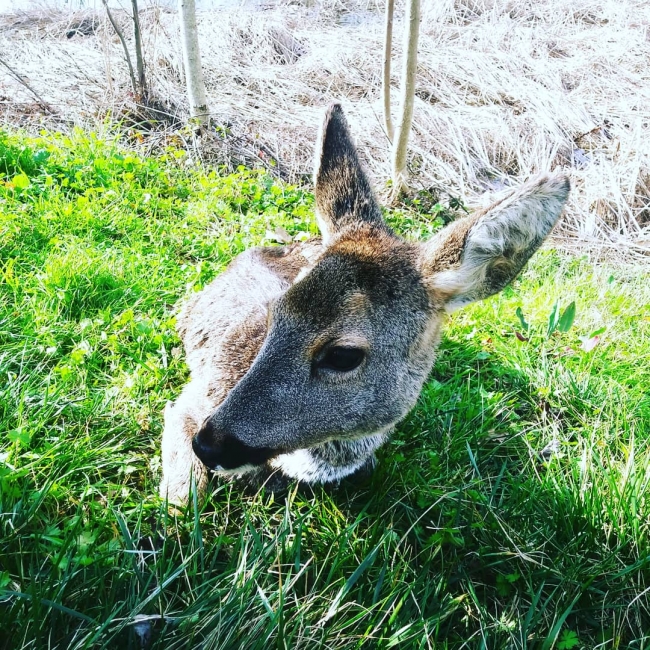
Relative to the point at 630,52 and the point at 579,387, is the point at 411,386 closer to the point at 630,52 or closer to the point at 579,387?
the point at 579,387

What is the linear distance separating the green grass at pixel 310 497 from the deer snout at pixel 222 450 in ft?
0.81

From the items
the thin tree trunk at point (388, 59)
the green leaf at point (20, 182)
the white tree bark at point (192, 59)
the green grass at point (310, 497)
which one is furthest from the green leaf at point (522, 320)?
the white tree bark at point (192, 59)

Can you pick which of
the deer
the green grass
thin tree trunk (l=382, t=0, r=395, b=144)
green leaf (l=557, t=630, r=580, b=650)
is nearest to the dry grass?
thin tree trunk (l=382, t=0, r=395, b=144)

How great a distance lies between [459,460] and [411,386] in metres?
0.80

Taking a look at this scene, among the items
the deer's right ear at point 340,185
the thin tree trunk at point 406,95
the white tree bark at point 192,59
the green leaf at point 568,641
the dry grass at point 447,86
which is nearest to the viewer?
the green leaf at point 568,641

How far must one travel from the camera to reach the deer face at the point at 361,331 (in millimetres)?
2367

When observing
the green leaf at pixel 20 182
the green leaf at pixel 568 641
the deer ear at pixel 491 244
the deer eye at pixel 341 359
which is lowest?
the green leaf at pixel 568 641

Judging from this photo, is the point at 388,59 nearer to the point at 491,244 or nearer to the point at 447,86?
the point at 447,86

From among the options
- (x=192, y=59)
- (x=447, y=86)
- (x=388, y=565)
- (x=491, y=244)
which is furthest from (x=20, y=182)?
(x=447, y=86)

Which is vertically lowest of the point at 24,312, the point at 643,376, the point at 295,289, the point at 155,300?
the point at 643,376

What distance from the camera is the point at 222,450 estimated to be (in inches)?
92.2

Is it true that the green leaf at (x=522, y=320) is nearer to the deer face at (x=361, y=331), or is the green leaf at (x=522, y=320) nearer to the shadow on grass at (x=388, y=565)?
the shadow on grass at (x=388, y=565)

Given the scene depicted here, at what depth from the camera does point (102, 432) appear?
304cm

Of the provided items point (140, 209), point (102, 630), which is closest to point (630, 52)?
point (140, 209)
